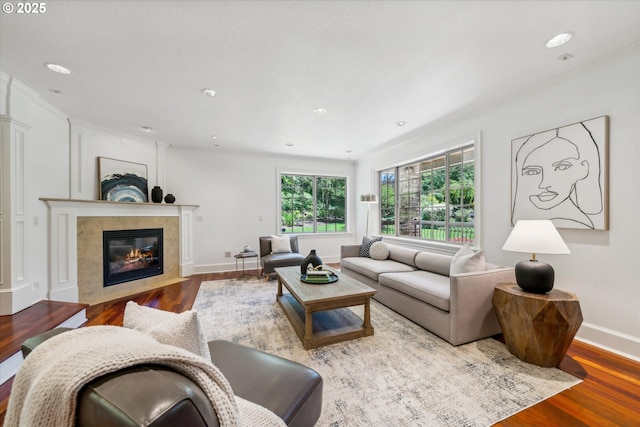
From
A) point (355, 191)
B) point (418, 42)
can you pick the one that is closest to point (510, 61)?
point (418, 42)

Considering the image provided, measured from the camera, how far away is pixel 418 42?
1.93 meters

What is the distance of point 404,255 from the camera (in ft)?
12.4

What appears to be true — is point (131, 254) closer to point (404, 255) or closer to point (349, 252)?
point (349, 252)

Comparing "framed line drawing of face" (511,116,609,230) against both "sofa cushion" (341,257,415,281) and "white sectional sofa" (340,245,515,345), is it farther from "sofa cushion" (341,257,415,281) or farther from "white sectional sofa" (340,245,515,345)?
"sofa cushion" (341,257,415,281)

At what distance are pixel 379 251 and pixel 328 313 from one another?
1.63 meters

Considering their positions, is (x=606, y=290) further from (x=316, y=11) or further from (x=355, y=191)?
(x=355, y=191)

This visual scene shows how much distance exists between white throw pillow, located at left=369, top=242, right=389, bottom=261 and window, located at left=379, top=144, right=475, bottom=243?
0.85 m

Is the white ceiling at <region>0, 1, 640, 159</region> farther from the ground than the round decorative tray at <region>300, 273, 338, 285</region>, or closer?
farther from the ground

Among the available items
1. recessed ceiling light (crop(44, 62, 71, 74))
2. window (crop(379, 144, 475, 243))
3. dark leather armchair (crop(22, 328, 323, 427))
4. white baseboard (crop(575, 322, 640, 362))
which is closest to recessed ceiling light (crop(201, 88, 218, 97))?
recessed ceiling light (crop(44, 62, 71, 74))

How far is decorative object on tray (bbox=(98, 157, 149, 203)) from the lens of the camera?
387 cm

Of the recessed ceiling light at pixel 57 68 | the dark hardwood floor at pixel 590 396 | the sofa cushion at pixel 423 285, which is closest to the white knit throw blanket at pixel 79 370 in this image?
the dark hardwood floor at pixel 590 396

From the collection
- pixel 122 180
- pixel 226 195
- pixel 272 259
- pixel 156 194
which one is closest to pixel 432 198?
pixel 272 259

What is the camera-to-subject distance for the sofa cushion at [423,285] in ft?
7.72

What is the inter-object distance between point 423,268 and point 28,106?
5.01 m
